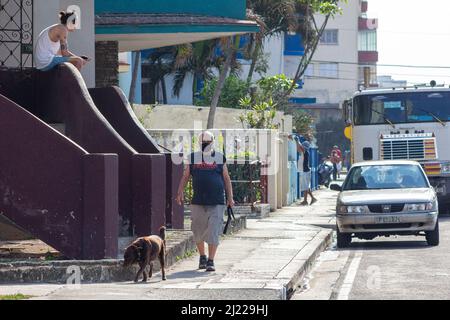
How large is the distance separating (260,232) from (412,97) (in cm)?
826

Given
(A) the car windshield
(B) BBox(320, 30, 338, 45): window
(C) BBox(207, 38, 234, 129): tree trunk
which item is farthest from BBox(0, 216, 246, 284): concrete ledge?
(B) BBox(320, 30, 338, 45): window

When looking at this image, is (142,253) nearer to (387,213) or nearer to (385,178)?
(387,213)

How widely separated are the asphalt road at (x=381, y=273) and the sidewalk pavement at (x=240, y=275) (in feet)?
1.00

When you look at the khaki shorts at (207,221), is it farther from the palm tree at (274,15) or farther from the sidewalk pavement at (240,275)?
the palm tree at (274,15)

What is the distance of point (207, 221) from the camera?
51.2 ft

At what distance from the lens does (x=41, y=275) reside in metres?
13.7

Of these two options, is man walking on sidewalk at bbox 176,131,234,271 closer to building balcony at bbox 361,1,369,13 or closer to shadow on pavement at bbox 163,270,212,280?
shadow on pavement at bbox 163,270,212,280

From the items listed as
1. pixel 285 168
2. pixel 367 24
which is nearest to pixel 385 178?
pixel 285 168

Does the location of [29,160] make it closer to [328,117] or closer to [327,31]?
[328,117]

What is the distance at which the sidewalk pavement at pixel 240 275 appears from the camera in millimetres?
12719

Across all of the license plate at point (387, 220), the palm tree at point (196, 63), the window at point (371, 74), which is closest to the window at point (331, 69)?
the window at point (371, 74)

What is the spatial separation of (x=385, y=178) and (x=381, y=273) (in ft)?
19.8

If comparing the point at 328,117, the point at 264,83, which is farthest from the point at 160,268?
the point at 328,117

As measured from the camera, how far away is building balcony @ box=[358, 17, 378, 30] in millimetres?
104106
